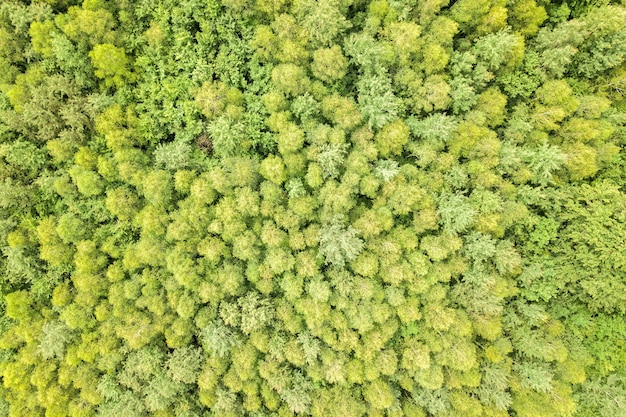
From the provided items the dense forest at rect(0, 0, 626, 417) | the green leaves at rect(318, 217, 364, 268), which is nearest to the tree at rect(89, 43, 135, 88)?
the dense forest at rect(0, 0, 626, 417)

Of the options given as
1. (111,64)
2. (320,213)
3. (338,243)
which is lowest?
(338,243)

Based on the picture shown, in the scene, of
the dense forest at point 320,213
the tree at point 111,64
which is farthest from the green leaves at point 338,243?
the tree at point 111,64

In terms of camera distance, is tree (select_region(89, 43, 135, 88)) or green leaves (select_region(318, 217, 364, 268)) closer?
green leaves (select_region(318, 217, 364, 268))

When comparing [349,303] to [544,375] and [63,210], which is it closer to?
[544,375]

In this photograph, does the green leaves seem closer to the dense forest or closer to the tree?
the dense forest

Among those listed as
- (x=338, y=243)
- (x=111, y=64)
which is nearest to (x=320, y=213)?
(x=338, y=243)

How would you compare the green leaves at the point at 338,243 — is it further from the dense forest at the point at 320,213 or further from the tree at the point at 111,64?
the tree at the point at 111,64

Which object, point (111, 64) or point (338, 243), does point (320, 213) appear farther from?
point (111, 64)

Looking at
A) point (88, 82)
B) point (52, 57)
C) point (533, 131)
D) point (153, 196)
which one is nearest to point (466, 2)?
point (533, 131)

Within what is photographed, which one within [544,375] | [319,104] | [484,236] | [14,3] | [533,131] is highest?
[14,3]
